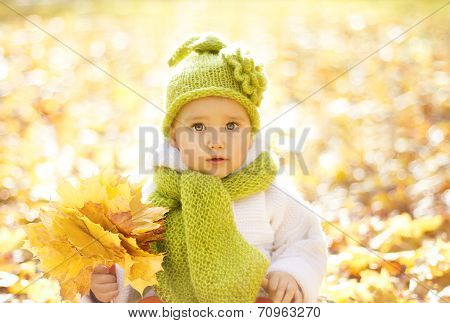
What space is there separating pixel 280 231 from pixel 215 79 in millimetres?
507

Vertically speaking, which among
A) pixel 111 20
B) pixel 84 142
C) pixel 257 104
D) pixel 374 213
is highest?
pixel 111 20

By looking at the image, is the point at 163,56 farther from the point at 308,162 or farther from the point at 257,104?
the point at 257,104

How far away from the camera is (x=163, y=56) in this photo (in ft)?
16.2

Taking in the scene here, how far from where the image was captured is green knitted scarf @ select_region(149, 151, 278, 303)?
62.8 inches

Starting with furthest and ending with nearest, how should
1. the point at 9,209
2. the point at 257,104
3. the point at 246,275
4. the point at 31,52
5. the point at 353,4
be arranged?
the point at 353,4 → the point at 31,52 → the point at 9,209 → the point at 257,104 → the point at 246,275

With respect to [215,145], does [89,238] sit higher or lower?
lower

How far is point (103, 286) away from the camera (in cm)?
166

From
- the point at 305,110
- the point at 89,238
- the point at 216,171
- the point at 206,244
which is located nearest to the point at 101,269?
the point at 89,238

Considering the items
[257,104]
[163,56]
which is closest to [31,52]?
[163,56]

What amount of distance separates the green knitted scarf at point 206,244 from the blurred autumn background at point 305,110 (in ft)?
0.96

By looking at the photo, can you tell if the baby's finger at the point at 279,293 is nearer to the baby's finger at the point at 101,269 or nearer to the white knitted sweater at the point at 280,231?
the white knitted sweater at the point at 280,231

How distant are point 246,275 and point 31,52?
11.8 feet

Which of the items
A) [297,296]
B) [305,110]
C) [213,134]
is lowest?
[297,296]

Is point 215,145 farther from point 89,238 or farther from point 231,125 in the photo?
point 89,238
